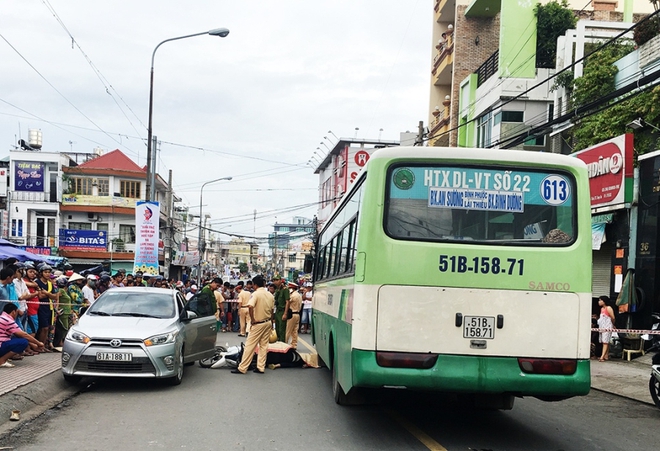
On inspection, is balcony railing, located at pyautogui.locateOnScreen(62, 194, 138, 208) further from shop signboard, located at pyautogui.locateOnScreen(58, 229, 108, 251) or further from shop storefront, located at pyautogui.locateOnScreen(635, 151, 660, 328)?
shop storefront, located at pyautogui.locateOnScreen(635, 151, 660, 328)

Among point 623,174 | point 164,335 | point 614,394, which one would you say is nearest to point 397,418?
point 164,335

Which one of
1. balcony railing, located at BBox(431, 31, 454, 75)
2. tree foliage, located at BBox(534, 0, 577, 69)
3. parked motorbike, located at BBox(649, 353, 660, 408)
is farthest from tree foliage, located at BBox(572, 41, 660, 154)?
balcony railing, located at BBox(431, 31, 454, 75)

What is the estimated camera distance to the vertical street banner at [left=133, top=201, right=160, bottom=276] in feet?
74.6

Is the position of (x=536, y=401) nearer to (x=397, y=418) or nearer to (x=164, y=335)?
(x=397, y=418)

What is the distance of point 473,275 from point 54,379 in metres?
6.97

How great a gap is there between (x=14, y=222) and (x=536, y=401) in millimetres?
47790

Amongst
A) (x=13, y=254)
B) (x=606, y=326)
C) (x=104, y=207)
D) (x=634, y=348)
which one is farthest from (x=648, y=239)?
(x=104, y=207)

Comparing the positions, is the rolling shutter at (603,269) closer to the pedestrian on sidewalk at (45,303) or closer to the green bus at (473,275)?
the green bus at (473,275)

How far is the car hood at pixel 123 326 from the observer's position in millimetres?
10273

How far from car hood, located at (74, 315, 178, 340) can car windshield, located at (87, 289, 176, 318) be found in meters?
0.26

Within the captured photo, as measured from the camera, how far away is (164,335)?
10.6 metres

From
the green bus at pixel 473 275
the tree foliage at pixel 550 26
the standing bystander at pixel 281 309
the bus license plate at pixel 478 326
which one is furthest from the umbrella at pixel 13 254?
the tree foliage at pixel 550 26

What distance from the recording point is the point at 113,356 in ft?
33.0

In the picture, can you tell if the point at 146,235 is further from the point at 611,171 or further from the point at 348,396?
the point at 348,396
